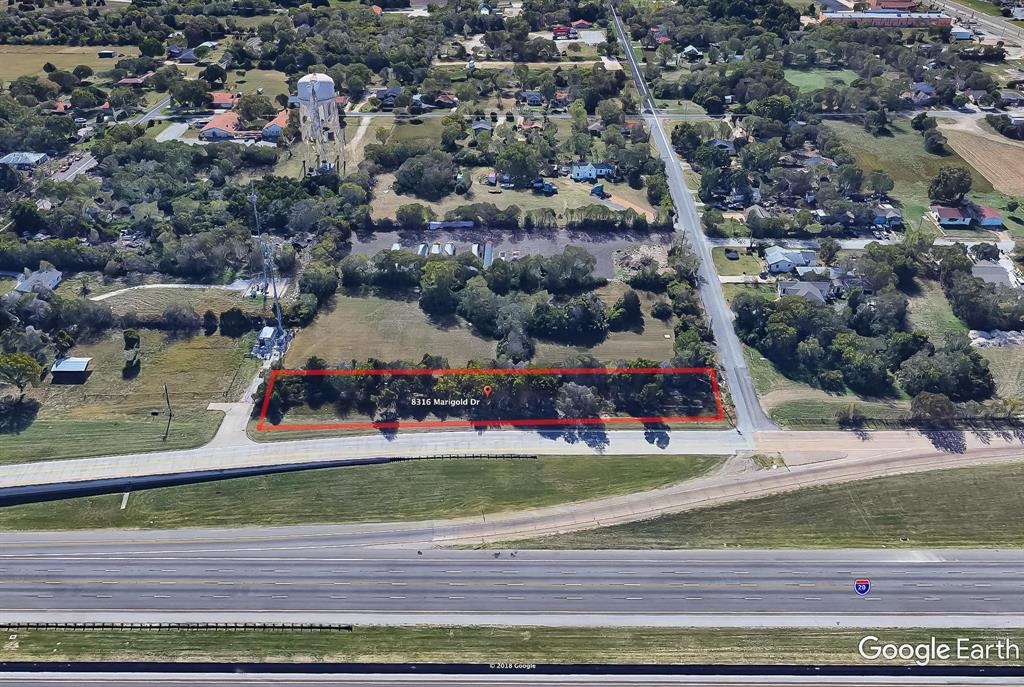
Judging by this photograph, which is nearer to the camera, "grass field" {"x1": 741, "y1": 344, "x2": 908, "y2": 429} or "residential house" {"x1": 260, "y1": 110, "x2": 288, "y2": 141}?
"grass field" {"x1": 741, "y1": 344, "x2": 908, "y2": 429}

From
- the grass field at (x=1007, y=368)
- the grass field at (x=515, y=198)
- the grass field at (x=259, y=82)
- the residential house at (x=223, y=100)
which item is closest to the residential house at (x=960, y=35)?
the grass field at (x=515, y=198)

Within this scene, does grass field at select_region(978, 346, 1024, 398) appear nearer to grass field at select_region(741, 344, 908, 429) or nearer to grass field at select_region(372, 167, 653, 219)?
grass field at select_region(741, 344, 908, 429)

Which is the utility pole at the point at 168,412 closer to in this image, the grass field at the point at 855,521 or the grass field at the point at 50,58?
the grass field at the point at 855,521

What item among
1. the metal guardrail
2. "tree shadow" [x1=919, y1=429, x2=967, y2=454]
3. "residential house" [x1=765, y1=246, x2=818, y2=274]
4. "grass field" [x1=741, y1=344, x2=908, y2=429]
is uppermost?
"residential house" [x1=765, y1=246, x2=818, y2=274]

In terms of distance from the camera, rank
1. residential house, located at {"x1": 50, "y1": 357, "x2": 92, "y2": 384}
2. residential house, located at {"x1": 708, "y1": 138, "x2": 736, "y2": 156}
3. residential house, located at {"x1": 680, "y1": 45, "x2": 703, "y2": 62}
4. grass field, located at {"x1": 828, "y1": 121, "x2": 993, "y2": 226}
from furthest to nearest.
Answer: residential house, located at {"x1": 680, "y1": 45, "x2": 703, "y2": 62} < residential house, located at {"x1": 708, "y1": 138, "x2": 736, "y2": 156} < grass field, located at {"x1": 828, "y1": 121, "x2": 993, "y2": 226} < residential house, located at {"x1": 50, "y1": 357, "x2": 92, "y2": 384}

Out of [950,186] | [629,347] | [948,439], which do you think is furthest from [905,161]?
[629,347]

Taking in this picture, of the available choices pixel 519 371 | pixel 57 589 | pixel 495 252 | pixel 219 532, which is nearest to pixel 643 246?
pixel 495 252

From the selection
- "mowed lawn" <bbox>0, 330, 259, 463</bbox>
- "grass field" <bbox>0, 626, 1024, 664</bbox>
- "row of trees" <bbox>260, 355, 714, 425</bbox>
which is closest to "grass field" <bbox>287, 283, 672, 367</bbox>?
"row of trees" <bbox>260, 355, 714, 425</bbox>
